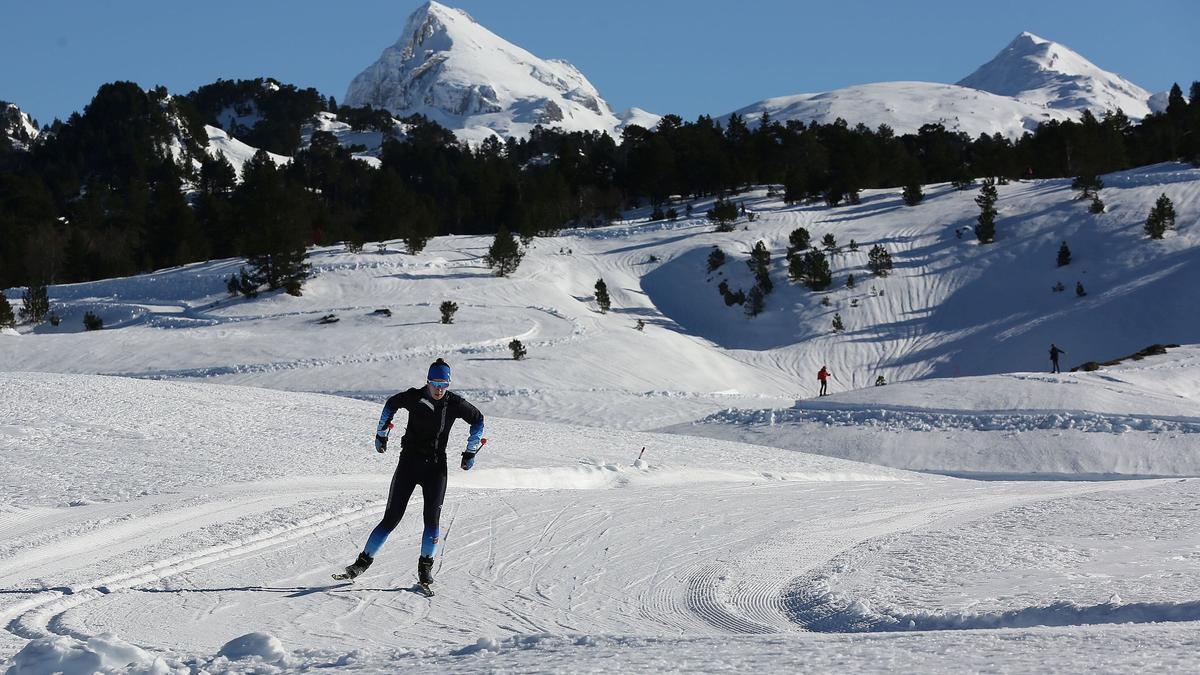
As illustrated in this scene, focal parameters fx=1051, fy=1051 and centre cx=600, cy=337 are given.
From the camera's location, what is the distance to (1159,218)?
52.1m

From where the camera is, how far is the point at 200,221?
77.4 meters

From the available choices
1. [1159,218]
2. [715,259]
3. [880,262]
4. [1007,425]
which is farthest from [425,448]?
[1159,218]

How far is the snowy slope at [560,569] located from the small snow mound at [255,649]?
13 millimetres

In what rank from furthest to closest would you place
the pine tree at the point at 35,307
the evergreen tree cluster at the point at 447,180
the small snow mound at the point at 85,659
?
the evergreen tree cluster at the point at 447,180 → the pine tree at the point at 35,307 → the small snow mound at the point at 85,659

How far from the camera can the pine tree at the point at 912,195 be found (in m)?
65.9

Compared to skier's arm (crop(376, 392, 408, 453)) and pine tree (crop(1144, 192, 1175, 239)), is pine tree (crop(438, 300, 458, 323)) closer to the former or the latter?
skier's arm (crop(376, 392, 408, 453))

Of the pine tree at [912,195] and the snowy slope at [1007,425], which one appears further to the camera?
the pine tree at [912,195]

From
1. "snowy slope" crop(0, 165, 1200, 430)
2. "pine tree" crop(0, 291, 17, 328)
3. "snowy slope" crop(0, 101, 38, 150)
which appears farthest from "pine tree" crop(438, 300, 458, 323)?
"snowy slope" crop(0, 101, 38, 150)

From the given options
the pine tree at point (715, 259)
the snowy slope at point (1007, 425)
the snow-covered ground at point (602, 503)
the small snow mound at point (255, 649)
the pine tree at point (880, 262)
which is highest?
the pine tree at point (715, 259)

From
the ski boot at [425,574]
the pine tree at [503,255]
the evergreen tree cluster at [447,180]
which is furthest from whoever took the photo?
the evergreen tree cluster at [447,180]

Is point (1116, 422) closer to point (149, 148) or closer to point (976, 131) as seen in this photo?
point (149, 148)

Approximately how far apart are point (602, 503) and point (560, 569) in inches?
148

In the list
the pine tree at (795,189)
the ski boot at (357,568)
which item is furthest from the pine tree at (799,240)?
the ski boot at (357,568)

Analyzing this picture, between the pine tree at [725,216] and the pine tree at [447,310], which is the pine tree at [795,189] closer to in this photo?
the pine tree at [725,216]
